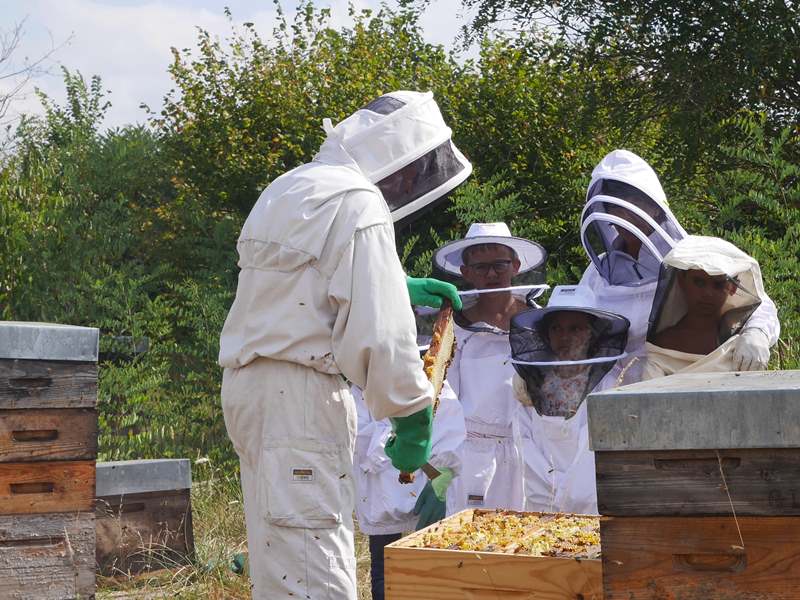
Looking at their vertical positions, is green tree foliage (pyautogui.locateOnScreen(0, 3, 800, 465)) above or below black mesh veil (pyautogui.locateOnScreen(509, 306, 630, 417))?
above

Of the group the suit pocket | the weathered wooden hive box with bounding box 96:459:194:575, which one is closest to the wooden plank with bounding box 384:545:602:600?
the suit pocket

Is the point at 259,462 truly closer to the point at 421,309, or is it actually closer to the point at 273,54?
the point at 421,309

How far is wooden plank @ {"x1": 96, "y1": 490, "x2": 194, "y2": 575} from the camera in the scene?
→ 541 centimetres

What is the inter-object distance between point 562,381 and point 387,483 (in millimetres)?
907

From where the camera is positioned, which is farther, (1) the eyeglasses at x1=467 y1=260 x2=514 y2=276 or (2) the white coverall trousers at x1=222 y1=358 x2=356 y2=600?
(1) the eyeglasses at x1=467 y1=260 x2=514 y2=276

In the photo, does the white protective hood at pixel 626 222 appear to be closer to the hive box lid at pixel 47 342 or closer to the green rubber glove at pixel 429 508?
the green rubber glove at pixel 429 508

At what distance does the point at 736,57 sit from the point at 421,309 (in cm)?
395

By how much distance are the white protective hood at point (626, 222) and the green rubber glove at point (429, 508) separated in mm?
1235

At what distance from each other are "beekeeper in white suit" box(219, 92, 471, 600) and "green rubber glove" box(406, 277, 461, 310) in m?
0.84

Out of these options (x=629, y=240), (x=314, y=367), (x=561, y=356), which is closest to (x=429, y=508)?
(x=561, y=356)

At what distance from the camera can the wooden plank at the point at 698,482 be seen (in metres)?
2.11

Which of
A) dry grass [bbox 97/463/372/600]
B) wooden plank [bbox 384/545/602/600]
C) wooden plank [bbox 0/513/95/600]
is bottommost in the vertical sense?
dry grass [bbox 97/463/372/600]

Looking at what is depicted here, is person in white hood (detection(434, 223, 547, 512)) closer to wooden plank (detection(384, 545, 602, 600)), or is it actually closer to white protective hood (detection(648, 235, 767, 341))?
white protective hood (detection(648, 235, 767, 341))

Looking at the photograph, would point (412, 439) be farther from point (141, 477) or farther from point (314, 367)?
point (141, 477)
